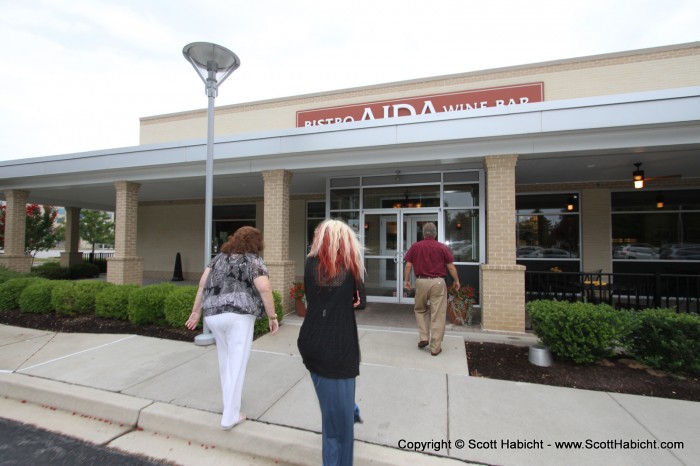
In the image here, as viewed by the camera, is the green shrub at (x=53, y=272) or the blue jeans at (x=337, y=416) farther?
the green shrub at (x=53, y=272)

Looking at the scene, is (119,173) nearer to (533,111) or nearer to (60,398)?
(60,398)

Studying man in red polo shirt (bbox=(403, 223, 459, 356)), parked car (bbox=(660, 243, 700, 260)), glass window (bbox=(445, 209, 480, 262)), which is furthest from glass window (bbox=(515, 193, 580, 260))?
man in red polo shirt (bbox=(403, 223, 459, 356))

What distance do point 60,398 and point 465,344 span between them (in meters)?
5.30

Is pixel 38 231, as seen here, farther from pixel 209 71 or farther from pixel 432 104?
pixel 432 104

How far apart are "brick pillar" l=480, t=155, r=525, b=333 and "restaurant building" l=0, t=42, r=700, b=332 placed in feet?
0.06

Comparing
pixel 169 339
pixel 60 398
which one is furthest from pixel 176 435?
pixel 169 339

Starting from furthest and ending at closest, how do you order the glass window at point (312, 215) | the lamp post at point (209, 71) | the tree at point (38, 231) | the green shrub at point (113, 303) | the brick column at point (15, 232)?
the tree at point (38, 231)
the glass window at point (312, 215)
the brick column at point (15, 232)
the green shrub at point (113, 303)
the lamp post at point (209, 71)

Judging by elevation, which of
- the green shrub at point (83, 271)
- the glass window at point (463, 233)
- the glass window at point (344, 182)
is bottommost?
the green shrub at point (83, 271)

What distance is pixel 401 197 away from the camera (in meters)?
9.02

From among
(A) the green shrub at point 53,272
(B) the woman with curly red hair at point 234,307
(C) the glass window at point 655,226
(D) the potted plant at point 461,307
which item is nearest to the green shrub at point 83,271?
(A) the green shrub at point 53,272

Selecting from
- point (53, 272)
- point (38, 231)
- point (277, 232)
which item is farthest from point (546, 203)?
point (38, 231)

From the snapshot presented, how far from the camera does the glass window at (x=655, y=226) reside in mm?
9320

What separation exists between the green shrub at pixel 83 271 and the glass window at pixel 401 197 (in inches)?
536

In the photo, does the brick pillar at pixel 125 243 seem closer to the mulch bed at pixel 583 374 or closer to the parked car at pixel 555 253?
the mulch bed at pixel 583 374
